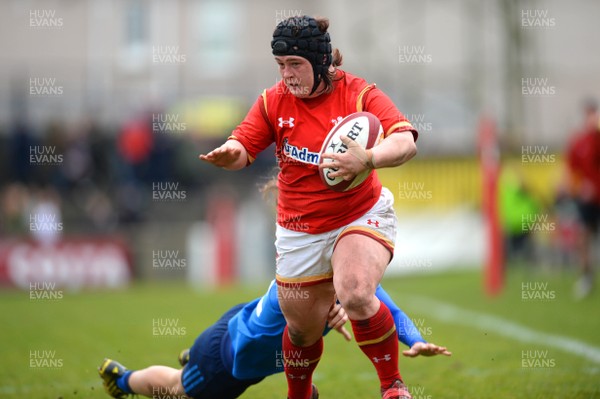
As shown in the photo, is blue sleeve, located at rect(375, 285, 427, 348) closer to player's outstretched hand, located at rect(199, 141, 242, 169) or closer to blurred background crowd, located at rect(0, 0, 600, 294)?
player's outstretched hand, located at rect(199, 141, 242, 169)

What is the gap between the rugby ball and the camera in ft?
17.7

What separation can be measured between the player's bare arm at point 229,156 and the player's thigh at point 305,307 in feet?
2.64

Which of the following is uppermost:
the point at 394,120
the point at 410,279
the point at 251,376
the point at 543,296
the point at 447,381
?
the point at 394,120

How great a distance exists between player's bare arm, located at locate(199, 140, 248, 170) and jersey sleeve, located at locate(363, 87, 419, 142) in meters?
0.81

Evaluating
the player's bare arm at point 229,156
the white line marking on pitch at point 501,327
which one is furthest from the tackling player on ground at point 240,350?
the white line marking on pitch at point 501,327

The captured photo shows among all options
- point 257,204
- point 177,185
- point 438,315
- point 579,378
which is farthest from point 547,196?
point 579,378

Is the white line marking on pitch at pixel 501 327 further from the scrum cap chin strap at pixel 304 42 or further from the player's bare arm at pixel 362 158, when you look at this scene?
the scrum cap chin strap at pixel 304 42

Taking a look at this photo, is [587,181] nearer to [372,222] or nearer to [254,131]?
[372,222]

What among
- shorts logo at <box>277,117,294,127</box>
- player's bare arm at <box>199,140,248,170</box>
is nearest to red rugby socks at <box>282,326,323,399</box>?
player's bare arm at <box>199,140,248,170</box>

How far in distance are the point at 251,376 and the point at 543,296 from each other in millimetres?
8412

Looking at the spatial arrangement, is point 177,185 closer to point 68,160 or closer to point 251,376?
point 68,160

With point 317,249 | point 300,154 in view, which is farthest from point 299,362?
point 300,154

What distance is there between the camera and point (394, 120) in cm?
558

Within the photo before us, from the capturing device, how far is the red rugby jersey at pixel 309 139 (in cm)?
575
